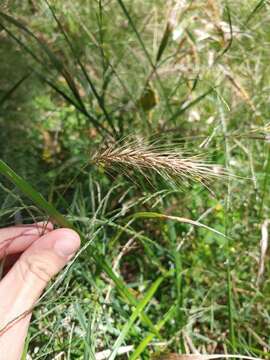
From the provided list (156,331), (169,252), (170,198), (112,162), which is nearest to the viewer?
(112,162)

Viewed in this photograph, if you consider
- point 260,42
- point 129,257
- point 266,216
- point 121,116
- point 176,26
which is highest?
point 176,26

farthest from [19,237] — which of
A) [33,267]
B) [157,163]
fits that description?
[157,163]

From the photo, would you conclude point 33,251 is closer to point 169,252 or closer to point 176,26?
point 169,252

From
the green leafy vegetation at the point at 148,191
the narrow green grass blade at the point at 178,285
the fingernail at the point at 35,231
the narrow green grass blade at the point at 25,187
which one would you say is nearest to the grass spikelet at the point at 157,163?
the green leafy vegetation at the point at 148,191

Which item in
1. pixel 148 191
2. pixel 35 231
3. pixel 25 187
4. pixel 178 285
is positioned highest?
pixel 25 187

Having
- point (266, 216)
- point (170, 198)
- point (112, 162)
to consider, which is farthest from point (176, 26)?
point (112, 162)

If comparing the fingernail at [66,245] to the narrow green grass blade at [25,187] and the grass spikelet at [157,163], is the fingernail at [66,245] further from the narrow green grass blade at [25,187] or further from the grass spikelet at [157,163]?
the grass spikelet at [157,163]

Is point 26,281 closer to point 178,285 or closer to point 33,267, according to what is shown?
point 33,267
